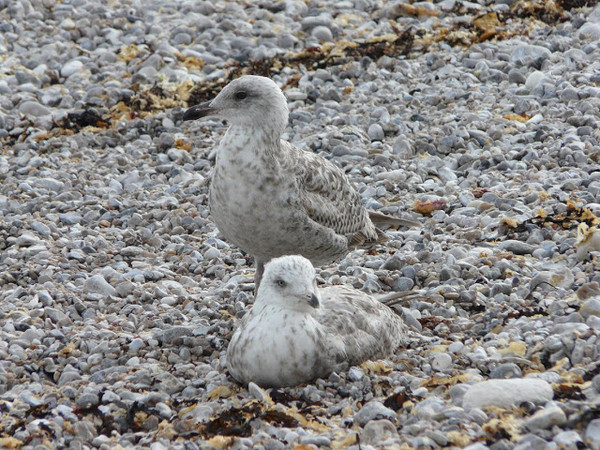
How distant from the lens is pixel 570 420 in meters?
4.80

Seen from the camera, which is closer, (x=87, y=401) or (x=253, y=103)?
(x=87, y=401)

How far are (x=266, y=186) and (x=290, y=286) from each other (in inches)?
43.1

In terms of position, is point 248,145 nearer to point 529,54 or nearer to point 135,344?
point 135,344

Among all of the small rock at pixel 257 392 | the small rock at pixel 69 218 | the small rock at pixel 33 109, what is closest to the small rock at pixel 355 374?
the small rock at pixel 257 392

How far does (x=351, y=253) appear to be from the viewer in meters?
8.69

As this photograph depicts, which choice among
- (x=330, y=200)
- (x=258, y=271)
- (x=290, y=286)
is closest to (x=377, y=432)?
(x=290, y=286)

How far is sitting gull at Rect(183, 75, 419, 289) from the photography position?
6.94 metres

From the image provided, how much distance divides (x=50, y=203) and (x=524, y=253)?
456cm

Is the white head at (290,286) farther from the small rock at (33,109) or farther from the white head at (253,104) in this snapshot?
the small rock at (33,109)

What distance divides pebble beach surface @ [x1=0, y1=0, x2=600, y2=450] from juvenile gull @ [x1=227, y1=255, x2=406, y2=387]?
131mm

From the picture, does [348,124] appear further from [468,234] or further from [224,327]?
[224,327]

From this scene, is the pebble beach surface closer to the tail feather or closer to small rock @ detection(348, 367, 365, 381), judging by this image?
small rock @ detection(348, 367, 365, 381)

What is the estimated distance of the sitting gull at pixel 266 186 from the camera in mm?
6938

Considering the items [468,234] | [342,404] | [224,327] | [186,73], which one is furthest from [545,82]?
[342,404]
